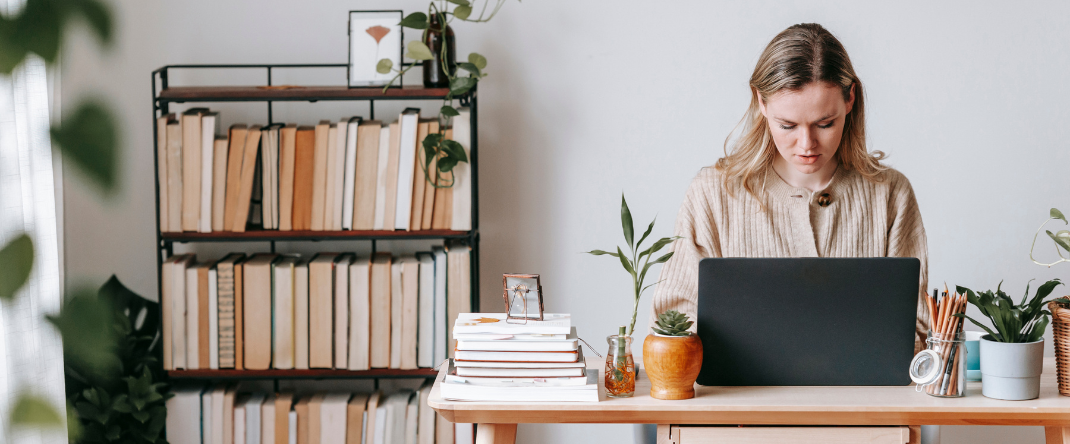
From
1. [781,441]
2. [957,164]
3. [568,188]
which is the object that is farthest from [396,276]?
[957,164]

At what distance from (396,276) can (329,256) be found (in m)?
0.24

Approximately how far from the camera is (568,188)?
239 cm

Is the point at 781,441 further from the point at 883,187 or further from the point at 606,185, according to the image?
the point at 606,185

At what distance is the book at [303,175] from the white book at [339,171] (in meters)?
0.06

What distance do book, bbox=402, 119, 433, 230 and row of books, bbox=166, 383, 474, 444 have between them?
1.63 feet

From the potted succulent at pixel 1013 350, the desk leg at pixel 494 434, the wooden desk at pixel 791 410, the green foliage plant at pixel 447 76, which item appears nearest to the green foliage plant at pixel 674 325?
the wooden desk at pixel 791 410

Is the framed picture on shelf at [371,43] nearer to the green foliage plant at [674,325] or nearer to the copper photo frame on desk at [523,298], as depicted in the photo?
the copper photo frame on desk at [523,298]

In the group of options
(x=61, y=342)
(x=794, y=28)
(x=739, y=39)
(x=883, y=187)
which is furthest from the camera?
(x=739, y=39)

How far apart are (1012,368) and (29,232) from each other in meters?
1.30

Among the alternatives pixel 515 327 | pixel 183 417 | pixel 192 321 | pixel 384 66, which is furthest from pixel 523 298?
pixel 183 417

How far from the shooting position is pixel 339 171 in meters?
2.11

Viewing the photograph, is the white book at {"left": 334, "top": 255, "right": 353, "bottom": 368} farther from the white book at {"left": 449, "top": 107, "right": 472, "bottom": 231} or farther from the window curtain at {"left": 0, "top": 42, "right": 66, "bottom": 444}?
the window curtain at {"left": 0, "top": 42, "right": 66, "bottom": 444}

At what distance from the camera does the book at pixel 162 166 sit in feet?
6.70

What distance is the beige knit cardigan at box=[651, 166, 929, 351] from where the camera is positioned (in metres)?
1.65
